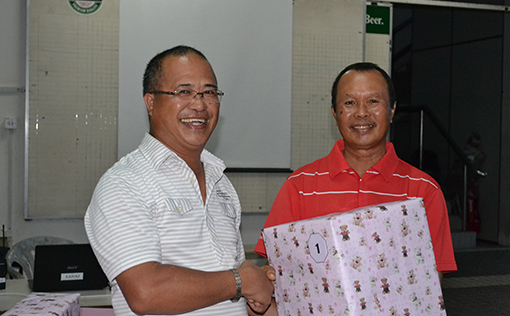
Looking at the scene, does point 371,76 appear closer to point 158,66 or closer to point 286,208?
point 286,208

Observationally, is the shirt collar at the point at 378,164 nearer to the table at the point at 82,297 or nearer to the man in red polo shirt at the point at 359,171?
the man in red polo shirt at the point at 359,171

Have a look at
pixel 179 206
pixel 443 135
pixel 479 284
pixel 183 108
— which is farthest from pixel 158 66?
pixel 443 135

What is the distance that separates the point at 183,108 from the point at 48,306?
28.8 inches

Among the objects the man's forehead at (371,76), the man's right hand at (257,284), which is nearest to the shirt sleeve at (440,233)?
the man's forehead at (371,76)

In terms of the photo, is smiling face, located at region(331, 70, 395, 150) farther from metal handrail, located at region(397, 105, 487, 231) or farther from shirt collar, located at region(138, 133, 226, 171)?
metal handrail, located at region(397, 105, 487, 231)

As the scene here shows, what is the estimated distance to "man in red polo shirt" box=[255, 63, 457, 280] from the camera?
147 centimetres

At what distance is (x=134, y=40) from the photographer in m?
3.95

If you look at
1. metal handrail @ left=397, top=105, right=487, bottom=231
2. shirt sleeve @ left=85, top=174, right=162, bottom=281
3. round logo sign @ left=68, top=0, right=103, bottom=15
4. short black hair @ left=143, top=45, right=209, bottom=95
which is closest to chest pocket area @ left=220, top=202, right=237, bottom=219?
shirt sleeve @ left=85, top=174, right=162, bottom=281

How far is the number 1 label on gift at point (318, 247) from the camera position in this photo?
1040 mm

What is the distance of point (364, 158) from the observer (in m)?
1.57

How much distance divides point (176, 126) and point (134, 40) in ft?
9.40

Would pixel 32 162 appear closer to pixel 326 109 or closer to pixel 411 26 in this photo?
pixel 326 109

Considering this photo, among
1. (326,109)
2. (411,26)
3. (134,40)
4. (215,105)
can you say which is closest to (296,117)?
(326,109)

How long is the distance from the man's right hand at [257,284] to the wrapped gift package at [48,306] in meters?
0.58
